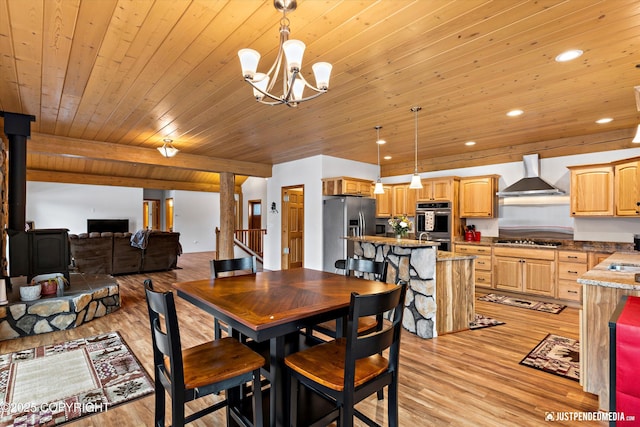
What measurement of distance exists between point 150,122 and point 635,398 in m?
4.99

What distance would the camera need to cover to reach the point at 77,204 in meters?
9.77

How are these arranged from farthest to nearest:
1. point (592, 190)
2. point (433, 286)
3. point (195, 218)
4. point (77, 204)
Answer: point (195, 218)
point (77, 204)
point (592, 190)
point (433, 286)

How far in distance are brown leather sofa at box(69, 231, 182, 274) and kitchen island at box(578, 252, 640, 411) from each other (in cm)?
752

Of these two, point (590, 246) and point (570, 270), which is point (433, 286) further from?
point (590, 246)

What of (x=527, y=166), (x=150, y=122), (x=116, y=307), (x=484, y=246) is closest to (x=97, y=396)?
(x=116, y=307)

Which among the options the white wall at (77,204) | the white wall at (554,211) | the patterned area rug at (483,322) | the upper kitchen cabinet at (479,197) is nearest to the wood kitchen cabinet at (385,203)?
the white wall at (554,211)

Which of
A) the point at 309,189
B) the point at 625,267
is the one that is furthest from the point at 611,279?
the point at 309,189

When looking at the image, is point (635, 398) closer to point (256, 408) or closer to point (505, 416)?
point (505, 416)

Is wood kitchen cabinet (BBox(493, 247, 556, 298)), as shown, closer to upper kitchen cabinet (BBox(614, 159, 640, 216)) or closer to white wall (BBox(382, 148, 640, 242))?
white wall (BBox(382, 148, 640, 242))

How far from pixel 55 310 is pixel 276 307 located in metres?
3.61

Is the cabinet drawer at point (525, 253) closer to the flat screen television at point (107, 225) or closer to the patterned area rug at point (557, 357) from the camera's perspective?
the patterned area rug at point (557, 357)

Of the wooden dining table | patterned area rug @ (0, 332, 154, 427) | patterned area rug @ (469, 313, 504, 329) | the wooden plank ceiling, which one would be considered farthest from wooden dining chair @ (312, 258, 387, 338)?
patterned area rug @ (469, 313, 504, 329)

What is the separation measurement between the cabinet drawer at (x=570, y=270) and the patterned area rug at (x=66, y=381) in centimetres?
548

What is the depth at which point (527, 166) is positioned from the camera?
5211 millimetres
